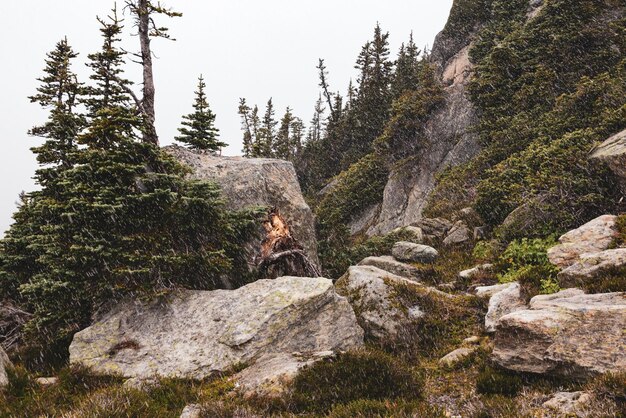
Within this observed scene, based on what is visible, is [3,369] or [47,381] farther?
[47,381]

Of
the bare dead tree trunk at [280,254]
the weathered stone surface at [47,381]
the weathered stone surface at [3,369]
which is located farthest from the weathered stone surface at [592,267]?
the weathered stone surface at [3,369]

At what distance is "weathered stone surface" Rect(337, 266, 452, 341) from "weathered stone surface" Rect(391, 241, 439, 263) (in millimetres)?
5407

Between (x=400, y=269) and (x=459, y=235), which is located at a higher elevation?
(x=459, y=235)

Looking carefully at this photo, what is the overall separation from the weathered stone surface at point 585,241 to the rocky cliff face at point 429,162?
750 inches

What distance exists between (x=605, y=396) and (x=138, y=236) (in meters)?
9.47

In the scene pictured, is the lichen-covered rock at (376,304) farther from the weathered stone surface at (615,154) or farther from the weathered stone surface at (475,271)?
the weathered stone surface at (615,154)

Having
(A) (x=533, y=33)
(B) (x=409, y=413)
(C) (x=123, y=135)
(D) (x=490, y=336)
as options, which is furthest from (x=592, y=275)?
(A) (x=533, y=33)

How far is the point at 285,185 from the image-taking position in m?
14.9

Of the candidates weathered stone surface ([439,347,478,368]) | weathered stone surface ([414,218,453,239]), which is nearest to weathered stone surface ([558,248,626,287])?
weathered stone surface ([439,347,478,368])

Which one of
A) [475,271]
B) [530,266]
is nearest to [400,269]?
[475,271]

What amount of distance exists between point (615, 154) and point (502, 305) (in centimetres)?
717

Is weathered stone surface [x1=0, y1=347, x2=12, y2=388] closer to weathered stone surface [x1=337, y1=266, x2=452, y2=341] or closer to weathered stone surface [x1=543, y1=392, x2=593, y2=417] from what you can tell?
weathered stone surface [x1=337, y1=266, x2=452, y2=341]

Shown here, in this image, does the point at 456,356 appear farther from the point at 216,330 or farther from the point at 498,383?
the point at 216,330

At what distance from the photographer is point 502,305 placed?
8508 mm
